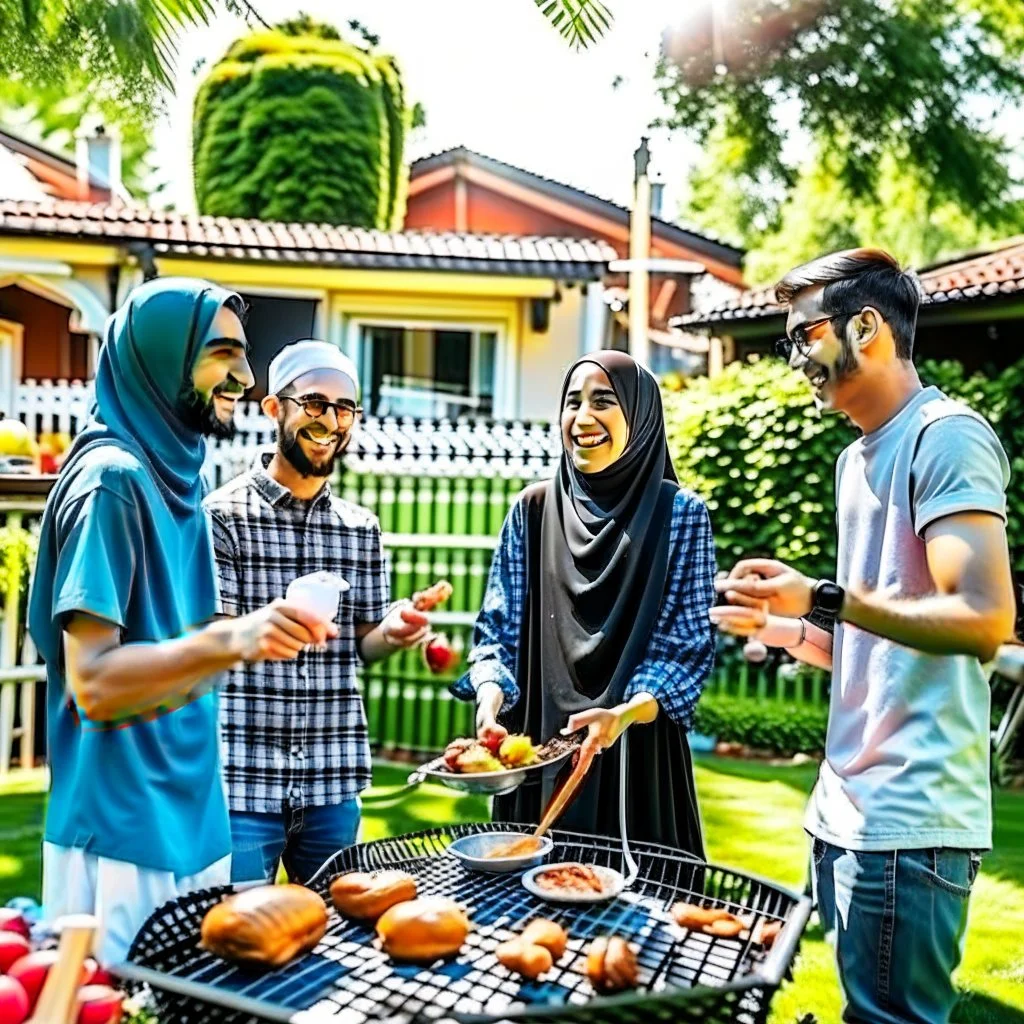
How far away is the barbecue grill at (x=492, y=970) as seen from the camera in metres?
1.57

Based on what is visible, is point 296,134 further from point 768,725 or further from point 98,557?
point 98,557

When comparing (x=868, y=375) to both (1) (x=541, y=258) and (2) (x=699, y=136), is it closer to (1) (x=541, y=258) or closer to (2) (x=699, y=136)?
(1) (x=541, y=258)

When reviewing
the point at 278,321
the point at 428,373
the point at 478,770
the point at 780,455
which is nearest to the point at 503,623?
the point at 478,770

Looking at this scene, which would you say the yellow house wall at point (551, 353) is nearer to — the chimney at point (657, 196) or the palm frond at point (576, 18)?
the chimney at point (657, 196)

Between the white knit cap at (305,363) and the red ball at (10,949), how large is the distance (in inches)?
70.2

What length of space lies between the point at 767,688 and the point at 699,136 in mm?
13578

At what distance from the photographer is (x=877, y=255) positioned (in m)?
2.25

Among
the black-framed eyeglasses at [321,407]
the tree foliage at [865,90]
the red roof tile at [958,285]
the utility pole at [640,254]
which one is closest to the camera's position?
the black-framed eyeglasses at [321,407]

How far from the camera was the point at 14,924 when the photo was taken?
5.94 feet

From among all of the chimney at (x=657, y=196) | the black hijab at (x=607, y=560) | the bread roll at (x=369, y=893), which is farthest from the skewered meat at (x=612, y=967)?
the chimney at (x=657, y=196)

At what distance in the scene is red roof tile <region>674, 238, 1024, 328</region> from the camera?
426 inches

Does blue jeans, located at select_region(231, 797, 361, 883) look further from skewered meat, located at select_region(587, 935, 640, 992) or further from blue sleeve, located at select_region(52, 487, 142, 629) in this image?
Result: skewered meat, located at select_region(587, 935, 640, 992)

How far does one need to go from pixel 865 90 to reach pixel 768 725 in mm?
13441

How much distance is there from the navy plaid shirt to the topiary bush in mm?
14763
